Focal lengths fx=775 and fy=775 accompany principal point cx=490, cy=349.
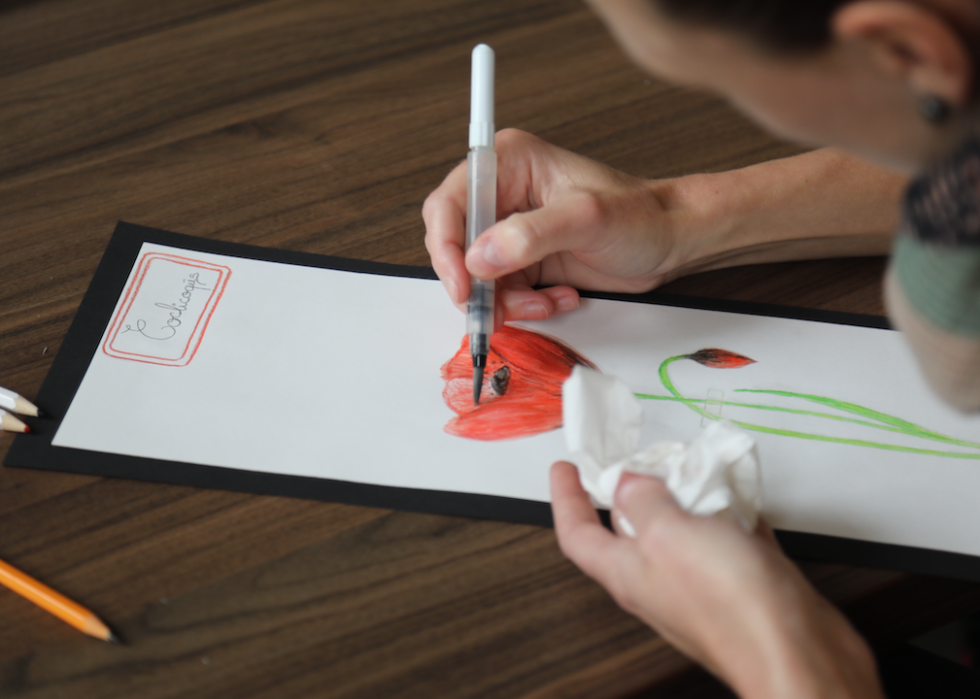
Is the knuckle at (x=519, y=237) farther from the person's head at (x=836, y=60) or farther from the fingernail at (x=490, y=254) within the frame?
the person's head at (x=836, y=60)

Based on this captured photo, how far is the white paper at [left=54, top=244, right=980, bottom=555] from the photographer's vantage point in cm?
63

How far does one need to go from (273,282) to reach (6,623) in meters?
0.36

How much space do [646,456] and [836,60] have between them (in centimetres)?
29

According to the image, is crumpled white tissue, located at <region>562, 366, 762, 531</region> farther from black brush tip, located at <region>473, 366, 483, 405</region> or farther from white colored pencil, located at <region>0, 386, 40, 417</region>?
white colored pencil, located at <region>0, 386, 40, 417</region>

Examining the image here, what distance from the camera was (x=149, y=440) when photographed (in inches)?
25.2

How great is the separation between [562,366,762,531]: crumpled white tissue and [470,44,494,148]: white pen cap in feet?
0.95

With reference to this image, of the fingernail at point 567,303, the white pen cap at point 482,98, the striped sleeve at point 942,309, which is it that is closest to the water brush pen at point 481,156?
the white pen cap at point 482,98

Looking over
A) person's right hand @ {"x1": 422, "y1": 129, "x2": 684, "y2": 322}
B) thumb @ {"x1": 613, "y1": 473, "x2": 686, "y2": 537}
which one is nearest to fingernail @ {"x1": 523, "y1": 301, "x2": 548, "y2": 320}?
person's right hand @ {"x1": 422, "y1": 129, "x2": 684, "y2": 322}

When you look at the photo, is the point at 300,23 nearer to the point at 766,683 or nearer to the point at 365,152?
the point at 365,152

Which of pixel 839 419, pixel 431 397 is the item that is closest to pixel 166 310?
pixel 431 397

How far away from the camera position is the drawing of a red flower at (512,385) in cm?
67

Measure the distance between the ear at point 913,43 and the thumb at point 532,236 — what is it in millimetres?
335

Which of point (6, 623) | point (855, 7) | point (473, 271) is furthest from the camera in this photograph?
point (473, 271)

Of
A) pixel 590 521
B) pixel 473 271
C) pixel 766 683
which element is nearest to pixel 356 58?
pixel 473 271
